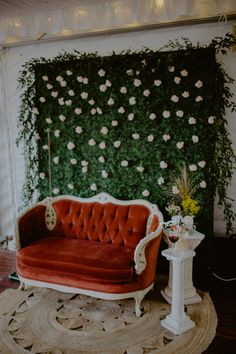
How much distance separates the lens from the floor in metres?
2.70

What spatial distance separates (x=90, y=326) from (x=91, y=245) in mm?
927

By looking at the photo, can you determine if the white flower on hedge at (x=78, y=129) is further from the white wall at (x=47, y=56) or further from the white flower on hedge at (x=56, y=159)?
the white wall at (x=47, y=56)

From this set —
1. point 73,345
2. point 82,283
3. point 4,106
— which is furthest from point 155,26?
point 73,345

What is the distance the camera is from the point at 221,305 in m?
3.34

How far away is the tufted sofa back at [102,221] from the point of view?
3766 millimetres

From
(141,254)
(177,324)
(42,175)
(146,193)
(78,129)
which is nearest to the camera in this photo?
(177,324)

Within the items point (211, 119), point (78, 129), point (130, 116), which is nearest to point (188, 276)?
point (211, 119)

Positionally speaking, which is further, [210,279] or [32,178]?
[32,178]

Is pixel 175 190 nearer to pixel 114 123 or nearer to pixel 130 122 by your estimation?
pixel 130 122

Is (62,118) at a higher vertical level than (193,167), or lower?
higher

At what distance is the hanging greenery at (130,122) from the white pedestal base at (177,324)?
1337 mm

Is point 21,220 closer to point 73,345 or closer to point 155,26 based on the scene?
point 73,345

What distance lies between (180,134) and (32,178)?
222 cm

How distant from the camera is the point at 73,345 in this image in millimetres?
2734
